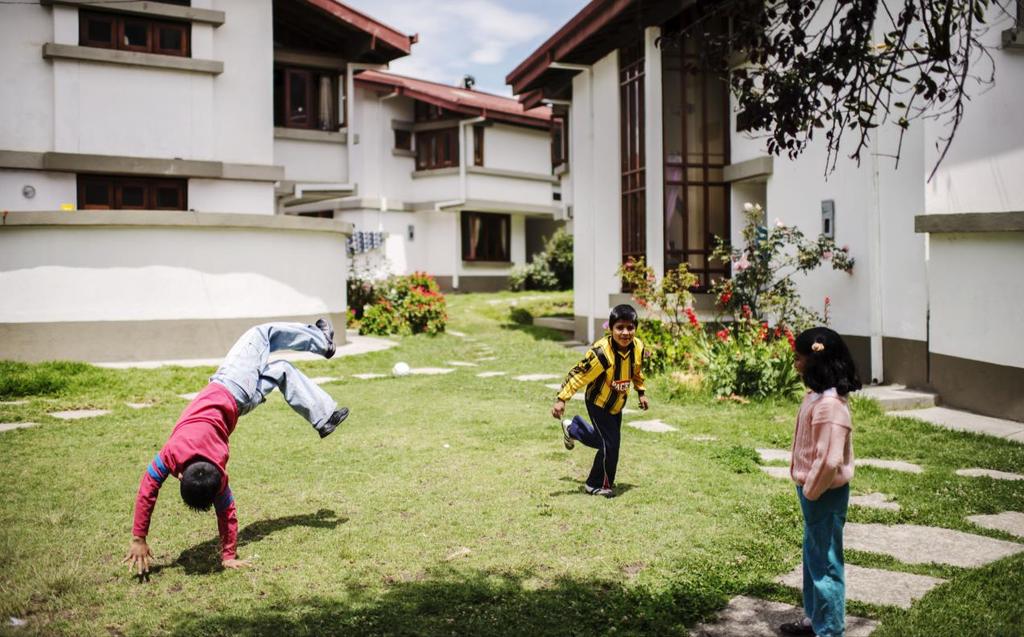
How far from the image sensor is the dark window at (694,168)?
14164 millimetres

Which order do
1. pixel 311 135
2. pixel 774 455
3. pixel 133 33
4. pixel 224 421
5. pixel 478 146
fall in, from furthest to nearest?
1. pixel 478 146
2. pixel 311 135
3. pixel 133 33
4. pixel 774 455
5. pixel 224 421

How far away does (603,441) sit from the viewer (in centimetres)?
618

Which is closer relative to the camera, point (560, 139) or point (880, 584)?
point (880, 584)

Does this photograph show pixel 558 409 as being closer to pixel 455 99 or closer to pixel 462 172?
pixel 455 99

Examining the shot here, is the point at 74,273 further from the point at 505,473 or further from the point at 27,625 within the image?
the point at 27,625

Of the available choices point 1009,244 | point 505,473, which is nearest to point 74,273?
point 505,473

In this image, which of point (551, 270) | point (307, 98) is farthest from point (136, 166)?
point (551, 270)

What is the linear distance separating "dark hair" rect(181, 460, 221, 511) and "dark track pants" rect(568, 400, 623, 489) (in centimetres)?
268

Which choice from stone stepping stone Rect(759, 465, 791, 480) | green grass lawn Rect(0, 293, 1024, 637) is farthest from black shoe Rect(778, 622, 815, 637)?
stone stepping stone Rect(759, 465, 791, 480)

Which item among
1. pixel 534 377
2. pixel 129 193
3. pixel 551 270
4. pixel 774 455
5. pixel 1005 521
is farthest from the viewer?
pixel 551 270

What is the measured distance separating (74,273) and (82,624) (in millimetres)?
9844

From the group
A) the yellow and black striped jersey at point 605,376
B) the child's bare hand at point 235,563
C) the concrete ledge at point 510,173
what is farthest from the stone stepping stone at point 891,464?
the concrete ledge at point 510,173

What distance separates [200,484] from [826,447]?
10.2 feet

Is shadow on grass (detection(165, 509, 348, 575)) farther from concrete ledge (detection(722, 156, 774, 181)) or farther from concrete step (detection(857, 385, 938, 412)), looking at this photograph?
concrete ledge (detection(722, 156, 774, 181))
